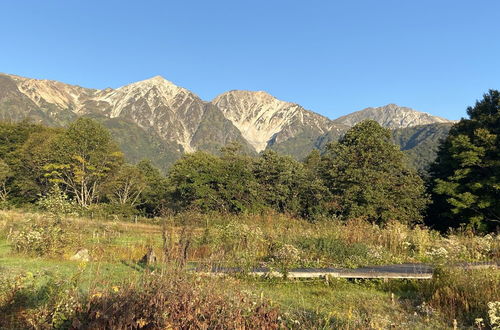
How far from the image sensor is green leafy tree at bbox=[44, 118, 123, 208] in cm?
4216

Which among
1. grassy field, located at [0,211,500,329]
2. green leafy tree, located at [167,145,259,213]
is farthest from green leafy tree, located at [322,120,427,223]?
grassy field, located at [0,211,500,329]

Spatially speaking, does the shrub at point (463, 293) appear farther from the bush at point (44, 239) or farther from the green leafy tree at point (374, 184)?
the green leafy tree at point (374, 184)

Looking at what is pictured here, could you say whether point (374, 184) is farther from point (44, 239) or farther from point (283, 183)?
point (44, 239)

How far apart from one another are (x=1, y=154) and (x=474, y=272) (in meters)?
54.3

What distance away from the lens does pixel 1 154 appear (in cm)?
4616

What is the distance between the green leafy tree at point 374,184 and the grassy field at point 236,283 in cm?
1151

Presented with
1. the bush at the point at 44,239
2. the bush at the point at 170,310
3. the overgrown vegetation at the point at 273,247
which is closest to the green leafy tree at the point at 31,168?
the overgrown vegetation at the point at 273,247

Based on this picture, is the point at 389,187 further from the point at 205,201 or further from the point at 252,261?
the point at 252,261

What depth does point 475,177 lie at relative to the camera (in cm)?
2655

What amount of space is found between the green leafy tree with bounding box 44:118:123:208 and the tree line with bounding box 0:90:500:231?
0.44 ft

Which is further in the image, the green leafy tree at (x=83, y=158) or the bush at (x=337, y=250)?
the green leafy tree at (x=83, y=158)

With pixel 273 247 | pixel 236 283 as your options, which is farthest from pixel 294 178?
pixel 236 283

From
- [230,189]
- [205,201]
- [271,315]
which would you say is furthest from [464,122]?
[271,315]

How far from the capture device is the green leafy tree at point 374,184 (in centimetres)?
2634
